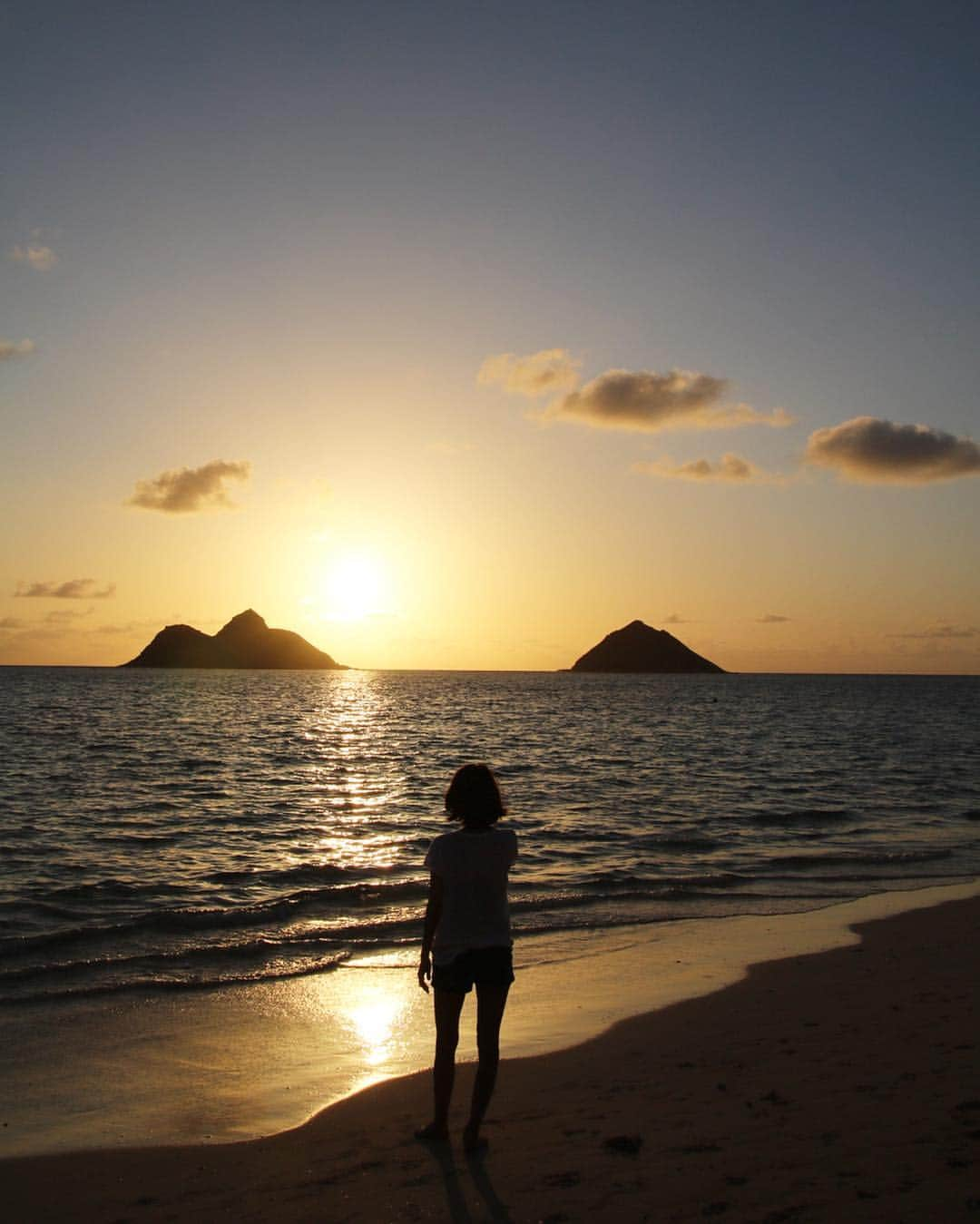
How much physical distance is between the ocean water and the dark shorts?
6277mm

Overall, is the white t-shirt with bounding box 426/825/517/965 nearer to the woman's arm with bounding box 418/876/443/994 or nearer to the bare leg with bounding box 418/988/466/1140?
the woman's arm with bounding box 418/876/443/994

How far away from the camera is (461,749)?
49.8 metres

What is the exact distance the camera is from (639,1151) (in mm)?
6613

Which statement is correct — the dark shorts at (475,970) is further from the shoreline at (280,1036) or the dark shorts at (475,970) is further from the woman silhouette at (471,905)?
the shoreline at (280,1036)

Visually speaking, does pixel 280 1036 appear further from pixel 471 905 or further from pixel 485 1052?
pixel 471 905

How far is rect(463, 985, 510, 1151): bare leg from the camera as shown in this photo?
6691 millimetres

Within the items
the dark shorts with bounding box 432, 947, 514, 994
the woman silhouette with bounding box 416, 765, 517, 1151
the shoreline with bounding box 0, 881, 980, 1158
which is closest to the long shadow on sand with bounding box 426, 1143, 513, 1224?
the woman silhouette with bounding box 416, 765, 517, 1151

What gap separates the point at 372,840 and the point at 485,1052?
1606cm

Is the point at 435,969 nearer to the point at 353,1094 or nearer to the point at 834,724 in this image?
the point at 353,1094

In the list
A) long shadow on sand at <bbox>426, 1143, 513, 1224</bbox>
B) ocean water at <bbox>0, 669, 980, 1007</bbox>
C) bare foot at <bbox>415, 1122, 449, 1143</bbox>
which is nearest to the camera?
long shadow on sand at <bbox>426, 1143, 513, 1224</bbox>

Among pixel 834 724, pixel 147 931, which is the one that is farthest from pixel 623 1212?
pixel 834 724

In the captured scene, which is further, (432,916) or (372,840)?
(372,840)

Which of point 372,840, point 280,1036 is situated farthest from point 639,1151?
point 372,840

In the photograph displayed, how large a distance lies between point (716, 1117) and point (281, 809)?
21590 millimetres
